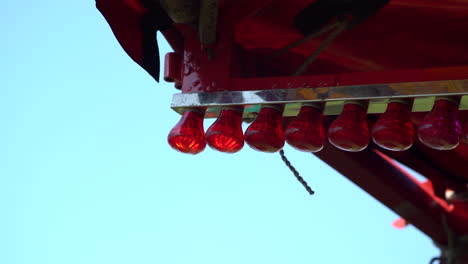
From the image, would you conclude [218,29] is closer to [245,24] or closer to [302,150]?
[245,24]

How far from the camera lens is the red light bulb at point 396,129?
156 centimetres

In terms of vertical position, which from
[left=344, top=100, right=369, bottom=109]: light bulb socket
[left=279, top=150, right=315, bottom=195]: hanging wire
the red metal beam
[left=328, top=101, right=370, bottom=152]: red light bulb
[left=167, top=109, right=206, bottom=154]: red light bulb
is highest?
[left=344, top=100, right=369, bottom=109]: light bulb socket

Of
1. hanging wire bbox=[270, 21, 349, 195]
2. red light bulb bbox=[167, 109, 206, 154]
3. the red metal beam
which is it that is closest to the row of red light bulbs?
red light bulb bbox=[167, 109, 206, 154]

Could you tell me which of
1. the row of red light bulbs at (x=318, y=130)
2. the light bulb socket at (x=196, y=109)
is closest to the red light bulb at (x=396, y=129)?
the row of red light bulbs at (x=318, y=130)

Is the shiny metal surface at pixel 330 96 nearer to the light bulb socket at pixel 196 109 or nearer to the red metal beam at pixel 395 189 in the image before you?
the light bulb socket at pixel 196 109

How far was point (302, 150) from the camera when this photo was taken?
167cm

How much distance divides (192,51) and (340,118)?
46cm

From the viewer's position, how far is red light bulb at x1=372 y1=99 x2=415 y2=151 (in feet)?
5.12

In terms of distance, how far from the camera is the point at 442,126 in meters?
1.52

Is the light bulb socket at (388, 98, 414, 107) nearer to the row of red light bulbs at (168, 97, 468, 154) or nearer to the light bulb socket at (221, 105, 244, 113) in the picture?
the row of red light bulbs at (168, 97, 468, 154)

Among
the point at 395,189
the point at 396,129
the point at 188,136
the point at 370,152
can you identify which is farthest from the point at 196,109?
the point at 395,189

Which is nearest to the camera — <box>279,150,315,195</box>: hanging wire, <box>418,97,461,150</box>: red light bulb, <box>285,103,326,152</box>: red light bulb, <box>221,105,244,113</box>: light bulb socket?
<box>418,97,461,150</box>: red light bulb

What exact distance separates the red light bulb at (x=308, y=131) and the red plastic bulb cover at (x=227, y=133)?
13 centimetres

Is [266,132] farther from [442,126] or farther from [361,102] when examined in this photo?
[442,126]
